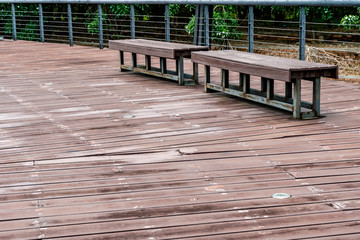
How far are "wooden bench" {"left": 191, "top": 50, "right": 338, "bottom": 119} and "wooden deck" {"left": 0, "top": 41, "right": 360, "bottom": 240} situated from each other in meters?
0.10

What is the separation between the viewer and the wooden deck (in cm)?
266

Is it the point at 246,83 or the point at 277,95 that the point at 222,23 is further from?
the point at 277,95

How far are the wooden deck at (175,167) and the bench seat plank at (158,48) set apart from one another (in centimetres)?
45

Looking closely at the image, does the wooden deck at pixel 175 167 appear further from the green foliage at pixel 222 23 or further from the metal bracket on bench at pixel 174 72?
the green foliage at pixel 222 23

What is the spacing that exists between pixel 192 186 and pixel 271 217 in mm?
581

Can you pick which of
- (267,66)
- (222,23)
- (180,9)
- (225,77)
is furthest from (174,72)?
(180,9)

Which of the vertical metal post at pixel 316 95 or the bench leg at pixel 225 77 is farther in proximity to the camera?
the bench leg at pixel 225 77

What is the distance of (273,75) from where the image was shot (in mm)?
4715

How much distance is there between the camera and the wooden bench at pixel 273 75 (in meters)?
4.60

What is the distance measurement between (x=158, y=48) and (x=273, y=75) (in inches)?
81.8

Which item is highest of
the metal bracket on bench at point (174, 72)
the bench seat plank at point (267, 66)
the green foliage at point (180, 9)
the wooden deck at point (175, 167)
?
the green foliage at point (180, 9)

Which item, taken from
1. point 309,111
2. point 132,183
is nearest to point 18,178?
point 132,183

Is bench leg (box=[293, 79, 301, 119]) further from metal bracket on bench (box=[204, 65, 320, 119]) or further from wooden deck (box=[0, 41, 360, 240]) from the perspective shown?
wooden deck (box=[0, 41, 360, 240])

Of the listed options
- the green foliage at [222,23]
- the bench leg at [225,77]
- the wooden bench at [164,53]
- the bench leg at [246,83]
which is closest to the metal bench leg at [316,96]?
the bench leg at [246,83]
